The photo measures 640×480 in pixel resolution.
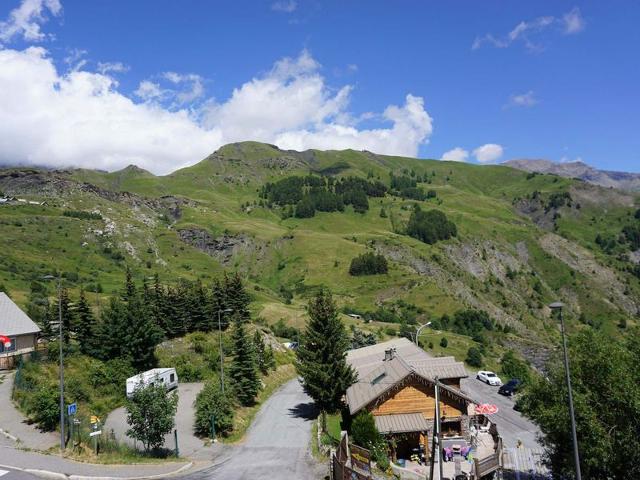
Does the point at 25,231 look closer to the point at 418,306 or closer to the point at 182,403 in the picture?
the point at 418,306

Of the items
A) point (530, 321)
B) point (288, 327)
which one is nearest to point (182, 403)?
point (288, 327)

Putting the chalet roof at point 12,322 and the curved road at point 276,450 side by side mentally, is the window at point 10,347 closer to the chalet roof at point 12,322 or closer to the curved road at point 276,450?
the chalet roof at point 12,322

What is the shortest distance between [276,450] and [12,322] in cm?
3592

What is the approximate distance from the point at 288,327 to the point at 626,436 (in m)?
85.5

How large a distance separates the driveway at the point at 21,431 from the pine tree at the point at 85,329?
17869 mm

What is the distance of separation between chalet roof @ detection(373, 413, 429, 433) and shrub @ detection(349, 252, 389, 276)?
13369 centimetres

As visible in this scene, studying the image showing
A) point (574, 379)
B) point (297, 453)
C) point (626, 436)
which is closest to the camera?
point (626, 436)

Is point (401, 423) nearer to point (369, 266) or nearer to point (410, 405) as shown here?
point (410, 405)

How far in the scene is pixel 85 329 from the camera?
58000 mm

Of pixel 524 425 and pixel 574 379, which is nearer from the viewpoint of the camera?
pixel 574 379

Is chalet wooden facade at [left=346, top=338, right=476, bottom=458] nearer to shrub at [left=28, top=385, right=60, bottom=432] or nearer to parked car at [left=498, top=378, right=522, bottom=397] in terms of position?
parked car at [left=498, top=378, right=522, bottom=397]

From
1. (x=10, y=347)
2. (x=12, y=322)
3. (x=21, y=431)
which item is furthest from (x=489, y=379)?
(x=12, y=322)

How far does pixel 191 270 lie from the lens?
18100 centimetres

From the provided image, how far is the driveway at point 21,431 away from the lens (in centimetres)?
3122
